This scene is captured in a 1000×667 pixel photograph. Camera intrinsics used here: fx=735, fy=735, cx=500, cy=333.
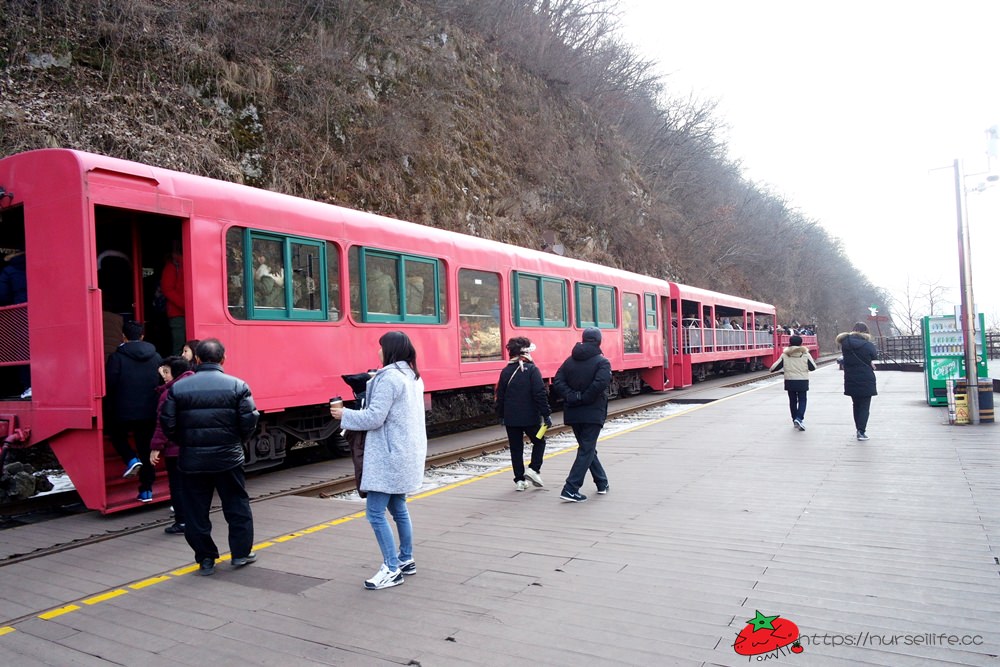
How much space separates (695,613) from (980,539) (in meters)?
2.48

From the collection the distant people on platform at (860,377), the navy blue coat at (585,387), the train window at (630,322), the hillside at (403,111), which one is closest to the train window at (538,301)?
the train window at (630,322)

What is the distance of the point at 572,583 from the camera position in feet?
14.2

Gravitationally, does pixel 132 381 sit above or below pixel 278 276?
below

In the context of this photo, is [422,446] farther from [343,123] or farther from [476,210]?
[476,210]

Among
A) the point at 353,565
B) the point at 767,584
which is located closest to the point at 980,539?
the point at 767,584

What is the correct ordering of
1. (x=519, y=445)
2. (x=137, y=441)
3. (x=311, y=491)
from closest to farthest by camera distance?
(x=137, y=441)
(x=519, y=445)
(x=311, y=491)

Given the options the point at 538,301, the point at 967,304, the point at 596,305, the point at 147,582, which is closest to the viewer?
the point at 147,582

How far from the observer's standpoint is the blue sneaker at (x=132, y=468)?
636 centimetres

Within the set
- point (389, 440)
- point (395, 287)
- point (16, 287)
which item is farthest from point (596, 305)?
point (389, 440)

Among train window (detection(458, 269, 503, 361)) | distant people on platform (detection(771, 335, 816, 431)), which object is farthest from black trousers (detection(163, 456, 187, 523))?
distant people on platform (detection(771, 335, 816, 431))

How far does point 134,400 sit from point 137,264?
2.17 m

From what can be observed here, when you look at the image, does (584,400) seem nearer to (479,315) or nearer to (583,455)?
(583,455)

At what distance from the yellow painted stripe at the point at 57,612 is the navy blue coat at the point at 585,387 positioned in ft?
12.9

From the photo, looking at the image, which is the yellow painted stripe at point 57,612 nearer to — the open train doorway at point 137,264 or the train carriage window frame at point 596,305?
the open train doorway at point 137,264
